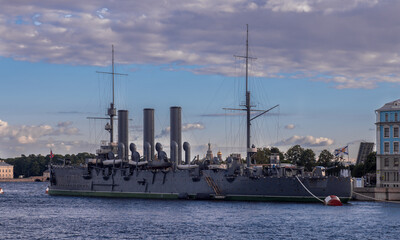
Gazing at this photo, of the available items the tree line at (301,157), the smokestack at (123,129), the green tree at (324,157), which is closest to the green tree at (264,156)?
the tree line at (301,157)

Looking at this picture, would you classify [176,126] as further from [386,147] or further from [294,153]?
[294,153]

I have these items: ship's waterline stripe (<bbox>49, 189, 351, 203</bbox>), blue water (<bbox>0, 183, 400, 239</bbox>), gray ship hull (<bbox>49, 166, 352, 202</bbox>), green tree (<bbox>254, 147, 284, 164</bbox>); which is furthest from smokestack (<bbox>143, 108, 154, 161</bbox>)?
green tree (<bbox>254, 147, 284, 164</bbox>)

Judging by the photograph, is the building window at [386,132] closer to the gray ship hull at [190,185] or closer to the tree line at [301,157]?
the gray ship hull at [190,185]

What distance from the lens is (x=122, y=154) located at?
99.2m

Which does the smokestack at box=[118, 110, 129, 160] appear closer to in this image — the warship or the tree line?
the warship

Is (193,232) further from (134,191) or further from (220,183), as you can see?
(134,191)

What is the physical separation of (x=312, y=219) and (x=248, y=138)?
27.6m

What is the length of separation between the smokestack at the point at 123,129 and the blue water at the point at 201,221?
78.1 feet

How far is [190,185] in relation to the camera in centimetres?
8450

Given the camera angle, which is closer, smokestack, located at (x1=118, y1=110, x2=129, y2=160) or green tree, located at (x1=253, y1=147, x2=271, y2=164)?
smokestack, located at (x1=118, y1=110, x2=129, y2=160)

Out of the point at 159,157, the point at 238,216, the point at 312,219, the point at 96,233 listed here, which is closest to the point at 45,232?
the point at 96,233

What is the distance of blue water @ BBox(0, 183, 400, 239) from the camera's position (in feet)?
164

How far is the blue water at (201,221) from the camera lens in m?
50.1

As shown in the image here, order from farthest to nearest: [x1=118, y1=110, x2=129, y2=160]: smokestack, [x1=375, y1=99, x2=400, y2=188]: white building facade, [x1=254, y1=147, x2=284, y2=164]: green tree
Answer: [x1=254, y1=147, x2=284, y2=164]: green tree
[x1=118, y1=110, x2=129, y2=160]: smokestack
[x1=375, y1=99, x2=400, y2=188]: white building facade
